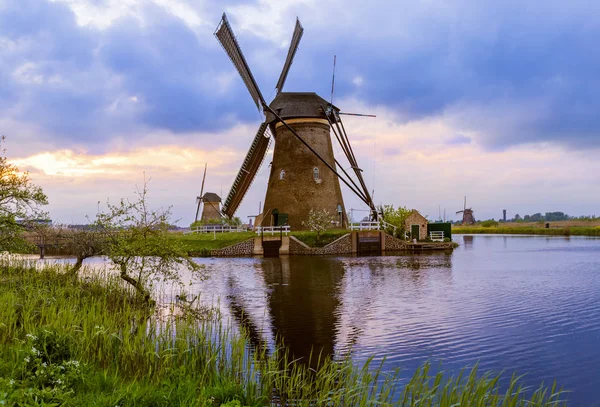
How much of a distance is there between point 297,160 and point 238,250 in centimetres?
849

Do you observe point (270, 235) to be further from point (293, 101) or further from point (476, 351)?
point (476, 351)

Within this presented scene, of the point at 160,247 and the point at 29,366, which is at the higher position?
the point at 160,247

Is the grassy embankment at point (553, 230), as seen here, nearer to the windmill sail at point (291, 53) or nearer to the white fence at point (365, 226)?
the white fence at point (365, 226)

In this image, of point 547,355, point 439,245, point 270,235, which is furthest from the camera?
point 439,245

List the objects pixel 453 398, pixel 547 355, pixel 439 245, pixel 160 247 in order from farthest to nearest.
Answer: pixel 439 245 < pixel 160 247 < pixel 547 355 < pixel 453 398

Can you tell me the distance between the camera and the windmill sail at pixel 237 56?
33812 mm

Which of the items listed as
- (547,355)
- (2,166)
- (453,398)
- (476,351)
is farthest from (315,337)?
(2,166)

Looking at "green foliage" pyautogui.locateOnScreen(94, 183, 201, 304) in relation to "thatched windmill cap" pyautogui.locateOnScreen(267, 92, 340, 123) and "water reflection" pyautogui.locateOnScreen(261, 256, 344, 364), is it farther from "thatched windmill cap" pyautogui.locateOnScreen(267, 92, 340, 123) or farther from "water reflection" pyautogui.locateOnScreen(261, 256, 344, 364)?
"thatched windmill cap" pyautogui.locateOnScreen(267, 92, 340, 123)

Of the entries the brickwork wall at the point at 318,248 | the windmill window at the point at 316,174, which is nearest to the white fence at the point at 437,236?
the brickwork wall at the point at 318,248

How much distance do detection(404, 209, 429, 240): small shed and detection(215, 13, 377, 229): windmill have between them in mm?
4623

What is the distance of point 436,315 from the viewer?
13078 millimetres

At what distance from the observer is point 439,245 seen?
132ft

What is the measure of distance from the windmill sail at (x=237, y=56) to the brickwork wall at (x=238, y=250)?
10.5 metres

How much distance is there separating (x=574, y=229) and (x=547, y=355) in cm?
7224
